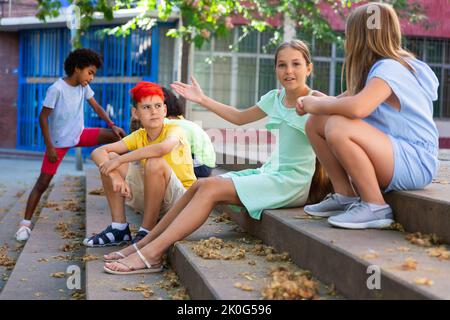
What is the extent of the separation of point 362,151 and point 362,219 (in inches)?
13.1

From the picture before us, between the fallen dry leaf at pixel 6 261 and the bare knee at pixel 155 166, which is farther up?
the bare knee at pixel 155 166

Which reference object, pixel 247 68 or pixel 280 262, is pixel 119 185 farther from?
pixel 247 68

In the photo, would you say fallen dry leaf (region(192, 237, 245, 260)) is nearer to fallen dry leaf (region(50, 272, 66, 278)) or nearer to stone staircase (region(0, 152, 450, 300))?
stone staircase (region(0, 152, 450, 300))

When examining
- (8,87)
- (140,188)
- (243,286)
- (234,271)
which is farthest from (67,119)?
(8,87)

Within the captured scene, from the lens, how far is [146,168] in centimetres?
449

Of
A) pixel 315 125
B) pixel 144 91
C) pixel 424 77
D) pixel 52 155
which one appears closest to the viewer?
pixel 424 77

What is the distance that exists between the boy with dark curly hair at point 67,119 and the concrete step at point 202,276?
1.83 m

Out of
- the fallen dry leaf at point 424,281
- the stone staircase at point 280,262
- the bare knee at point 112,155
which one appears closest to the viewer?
the fallen dry leaf at point 424,281

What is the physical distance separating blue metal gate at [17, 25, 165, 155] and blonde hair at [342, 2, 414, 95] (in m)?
12.1

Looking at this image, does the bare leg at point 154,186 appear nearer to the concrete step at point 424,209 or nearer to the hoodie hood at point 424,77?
the concrete step at point 424,209

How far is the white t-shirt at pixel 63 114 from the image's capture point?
642 cm

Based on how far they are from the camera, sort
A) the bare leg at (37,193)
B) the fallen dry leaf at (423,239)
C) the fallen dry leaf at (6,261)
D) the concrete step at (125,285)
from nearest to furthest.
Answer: the fallen dry leaf at (423,239), the concrete step at (125,285), the fallen dry leaf at (6,261), the bare leg at (37,193)

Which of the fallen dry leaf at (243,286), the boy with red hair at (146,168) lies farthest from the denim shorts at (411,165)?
the boy with red hair at (146,168)
